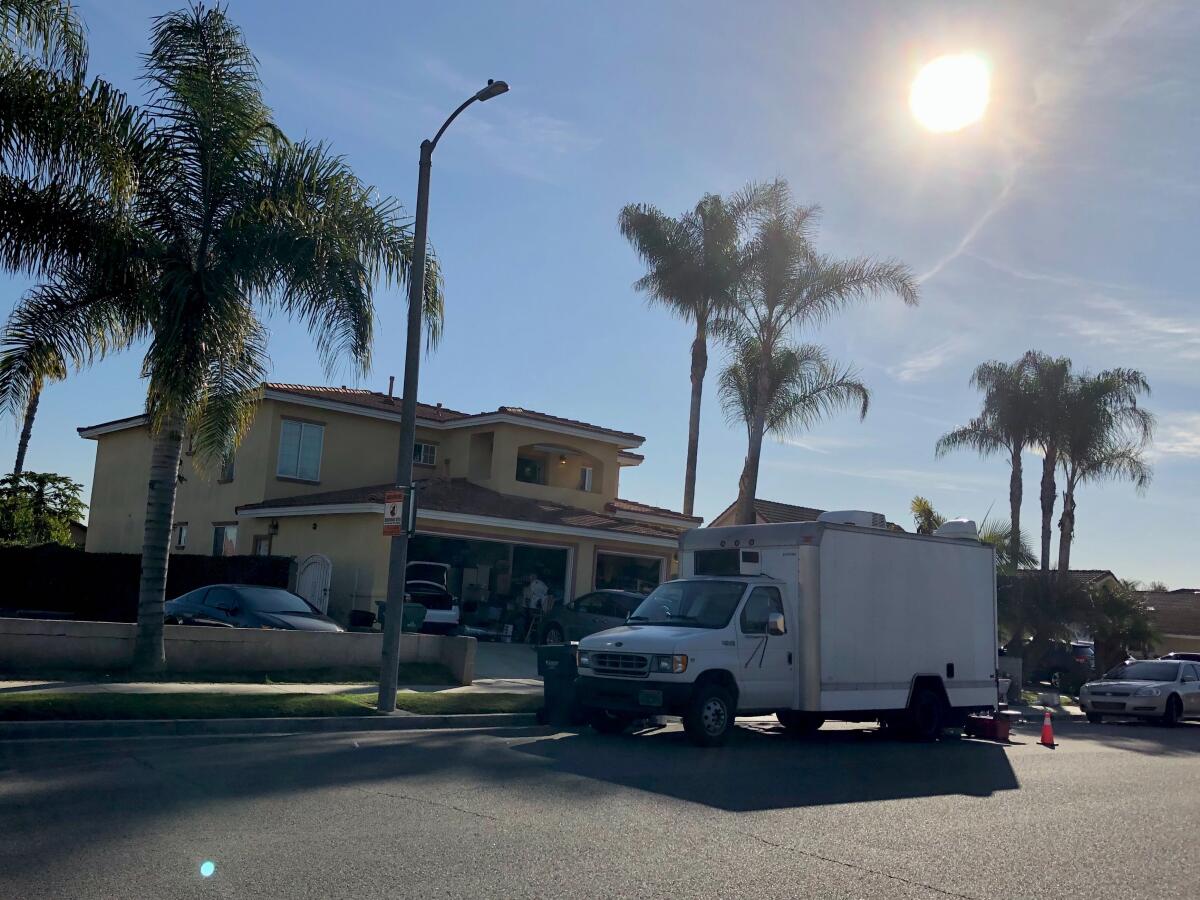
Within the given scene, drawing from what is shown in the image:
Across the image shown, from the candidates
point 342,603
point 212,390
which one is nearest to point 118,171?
point 212,390

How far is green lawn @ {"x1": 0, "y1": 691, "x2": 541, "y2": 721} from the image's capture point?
12.3 m

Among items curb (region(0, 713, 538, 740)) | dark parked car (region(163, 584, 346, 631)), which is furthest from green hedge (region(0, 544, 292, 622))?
curb (region(0, 713, 538, 740))

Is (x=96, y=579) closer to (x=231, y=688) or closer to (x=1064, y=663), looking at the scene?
(x=231, y=688)

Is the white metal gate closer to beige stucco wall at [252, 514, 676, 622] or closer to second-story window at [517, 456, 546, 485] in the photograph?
beige stucco wall at [252, 514, 676, 622]

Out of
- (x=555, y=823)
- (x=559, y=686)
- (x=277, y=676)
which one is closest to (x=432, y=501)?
(x=277, y=676)

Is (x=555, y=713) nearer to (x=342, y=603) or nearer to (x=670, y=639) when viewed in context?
(x=670, y=639)

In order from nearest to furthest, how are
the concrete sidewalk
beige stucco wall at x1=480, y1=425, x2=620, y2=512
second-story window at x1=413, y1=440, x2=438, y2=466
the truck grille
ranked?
the truck grille
the concrete sidewalk
beige stucco wall at x1=480, y1=425, x2=620, y2=512
second-story window at x1=413, y1=440, x2=438, y2=466

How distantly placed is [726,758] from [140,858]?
745 cm

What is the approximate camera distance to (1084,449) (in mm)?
41125

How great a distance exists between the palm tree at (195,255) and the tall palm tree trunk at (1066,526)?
3415 cm

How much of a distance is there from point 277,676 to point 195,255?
6.60 m

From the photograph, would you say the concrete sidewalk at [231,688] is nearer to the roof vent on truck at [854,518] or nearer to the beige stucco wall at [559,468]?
the roof vent on truck at [854,518]

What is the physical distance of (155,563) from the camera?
16188 mm

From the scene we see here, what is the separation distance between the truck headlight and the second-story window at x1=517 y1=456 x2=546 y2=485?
19693mm
